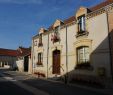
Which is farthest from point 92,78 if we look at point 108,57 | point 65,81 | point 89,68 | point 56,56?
point 56,56

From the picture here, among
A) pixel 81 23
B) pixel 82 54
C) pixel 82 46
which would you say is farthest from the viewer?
pixel 81 23

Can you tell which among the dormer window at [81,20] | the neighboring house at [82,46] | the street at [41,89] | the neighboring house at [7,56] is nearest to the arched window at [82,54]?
the neighboring house at [82,46]

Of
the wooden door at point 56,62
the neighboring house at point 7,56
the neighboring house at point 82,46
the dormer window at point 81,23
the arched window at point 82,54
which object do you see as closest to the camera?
the neighboring house at point 82,46

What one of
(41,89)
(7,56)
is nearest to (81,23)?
(41,89)

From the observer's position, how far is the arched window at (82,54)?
1613 centimetres

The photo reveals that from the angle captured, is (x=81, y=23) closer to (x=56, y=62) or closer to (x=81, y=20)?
(x=81, y=20)

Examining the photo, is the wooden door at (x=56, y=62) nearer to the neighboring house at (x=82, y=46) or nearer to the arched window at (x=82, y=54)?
the neighboring house at (x=82, y=46)

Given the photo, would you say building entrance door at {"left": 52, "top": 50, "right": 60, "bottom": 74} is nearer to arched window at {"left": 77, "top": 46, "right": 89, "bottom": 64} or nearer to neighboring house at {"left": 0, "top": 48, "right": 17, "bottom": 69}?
arched window at {"left": 77, "top": 46, "right": 89, "bottom": 64}

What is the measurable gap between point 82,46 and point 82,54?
0.68 m

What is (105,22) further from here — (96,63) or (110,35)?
(96,63)

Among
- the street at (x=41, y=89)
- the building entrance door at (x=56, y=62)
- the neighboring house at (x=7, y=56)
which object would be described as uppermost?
the neighboring house at (x=7, y=56)

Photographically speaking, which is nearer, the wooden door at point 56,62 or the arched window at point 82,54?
the arched window at point 82,54

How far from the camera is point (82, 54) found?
1662 centimetres

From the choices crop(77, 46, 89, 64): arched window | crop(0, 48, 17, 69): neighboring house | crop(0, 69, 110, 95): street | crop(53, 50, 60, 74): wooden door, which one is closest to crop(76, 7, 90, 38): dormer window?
crop(77, 46, 89, 64): arched window
